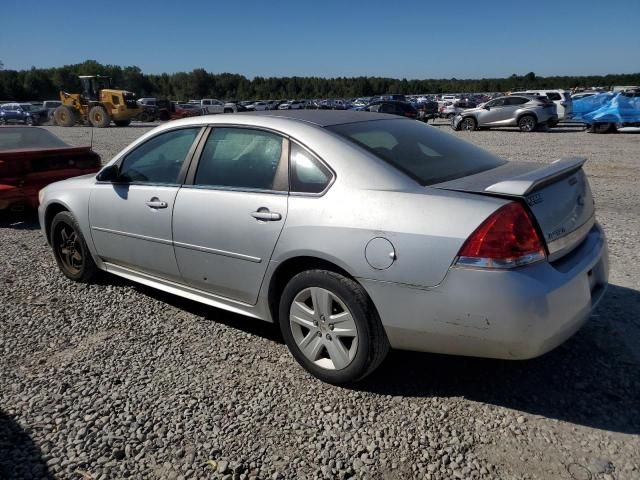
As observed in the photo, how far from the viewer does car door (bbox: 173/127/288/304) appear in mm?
3129

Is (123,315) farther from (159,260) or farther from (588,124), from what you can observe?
(588,124)

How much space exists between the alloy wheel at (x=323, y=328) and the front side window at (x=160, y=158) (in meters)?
1.44

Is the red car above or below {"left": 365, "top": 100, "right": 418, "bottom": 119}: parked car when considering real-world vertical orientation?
above

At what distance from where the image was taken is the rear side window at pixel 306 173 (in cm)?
296

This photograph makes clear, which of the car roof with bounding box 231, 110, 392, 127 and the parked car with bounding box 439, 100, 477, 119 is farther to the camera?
the parked car with bounding box 439, 100, 477, 119

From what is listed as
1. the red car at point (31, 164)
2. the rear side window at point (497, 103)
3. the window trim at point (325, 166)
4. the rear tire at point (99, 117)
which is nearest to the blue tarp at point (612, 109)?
the rear side window at point (497, 103)

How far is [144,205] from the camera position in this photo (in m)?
3.86

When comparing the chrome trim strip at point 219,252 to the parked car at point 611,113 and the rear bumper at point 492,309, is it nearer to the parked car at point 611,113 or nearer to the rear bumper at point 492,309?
the rear bumper at point 492,309

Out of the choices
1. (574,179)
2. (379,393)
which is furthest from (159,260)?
(574,179)

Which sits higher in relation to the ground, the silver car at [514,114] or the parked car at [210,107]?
the silver car at [514,114]

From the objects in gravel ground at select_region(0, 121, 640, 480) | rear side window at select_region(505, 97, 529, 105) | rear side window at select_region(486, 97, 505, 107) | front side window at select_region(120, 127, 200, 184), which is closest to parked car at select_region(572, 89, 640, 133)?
rear side window at select_region(505, 97, 529, 105)

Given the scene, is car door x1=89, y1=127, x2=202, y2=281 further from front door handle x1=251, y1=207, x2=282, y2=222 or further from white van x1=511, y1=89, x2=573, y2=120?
white van x1=511, y1=89, x2=573, y2=120

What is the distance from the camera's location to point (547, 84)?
101 meters

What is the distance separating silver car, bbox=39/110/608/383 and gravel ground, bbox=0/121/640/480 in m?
0.31
